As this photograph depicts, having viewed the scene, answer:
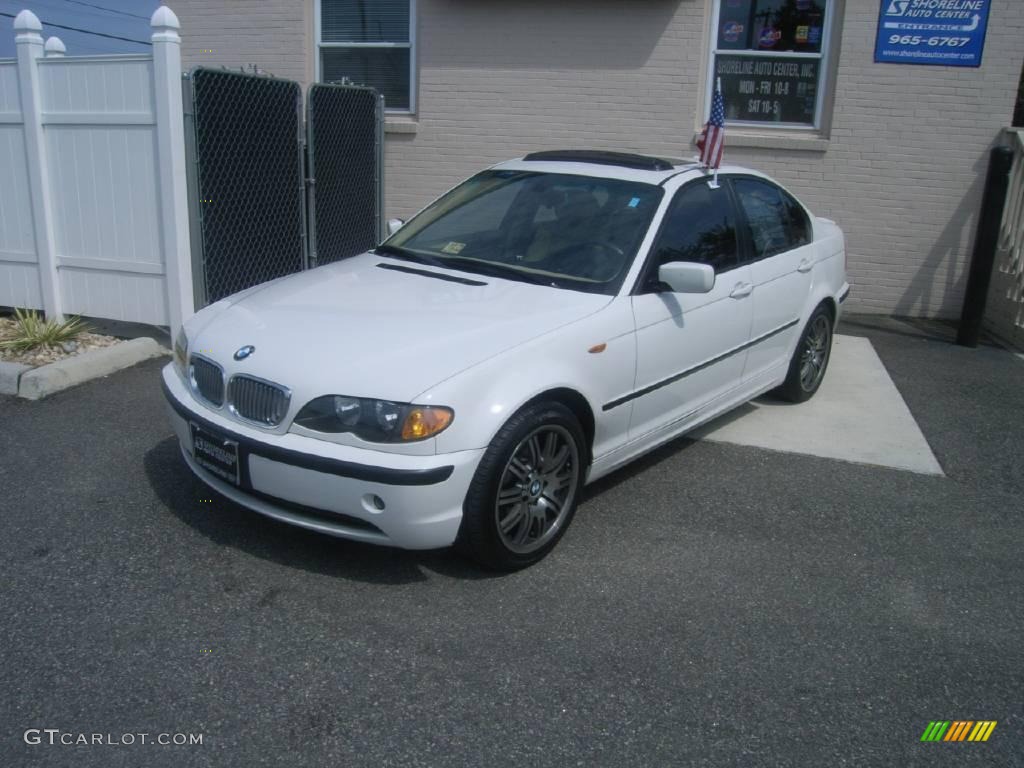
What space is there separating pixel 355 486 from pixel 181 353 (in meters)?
1.36

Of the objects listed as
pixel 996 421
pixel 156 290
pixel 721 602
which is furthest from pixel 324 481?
pixel 996 421

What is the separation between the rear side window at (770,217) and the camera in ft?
18.0

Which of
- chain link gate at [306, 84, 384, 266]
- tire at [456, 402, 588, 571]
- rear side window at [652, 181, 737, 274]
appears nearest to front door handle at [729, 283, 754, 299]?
rear side window at [652, 181, 737, 274]

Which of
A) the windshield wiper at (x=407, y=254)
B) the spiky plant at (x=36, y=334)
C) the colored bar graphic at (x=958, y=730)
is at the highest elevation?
the windshield wiper at (x=407, y=254)

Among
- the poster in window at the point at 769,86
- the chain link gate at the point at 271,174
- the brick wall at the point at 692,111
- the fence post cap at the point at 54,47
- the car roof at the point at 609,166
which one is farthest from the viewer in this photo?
the poster in window at the point at 769,86

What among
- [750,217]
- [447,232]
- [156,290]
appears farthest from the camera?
[156,290]

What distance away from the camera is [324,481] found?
3.49 meters

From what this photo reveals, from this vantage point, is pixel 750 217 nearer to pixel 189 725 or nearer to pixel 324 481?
pixel 324 481

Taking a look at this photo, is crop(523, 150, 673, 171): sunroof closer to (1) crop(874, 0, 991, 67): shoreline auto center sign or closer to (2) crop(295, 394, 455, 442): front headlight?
(2) crop(295, 394, 455, 442): front headlight

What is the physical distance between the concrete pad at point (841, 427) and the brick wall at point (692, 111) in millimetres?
2586

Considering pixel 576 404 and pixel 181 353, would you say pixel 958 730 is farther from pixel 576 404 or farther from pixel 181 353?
pixel 181 353

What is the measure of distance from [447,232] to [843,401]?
3126 mm

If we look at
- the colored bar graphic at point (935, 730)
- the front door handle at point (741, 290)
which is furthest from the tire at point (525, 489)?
Result: the colored bar graphic at point (935, 730)

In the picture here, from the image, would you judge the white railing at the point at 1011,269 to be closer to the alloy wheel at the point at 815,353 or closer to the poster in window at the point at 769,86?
the poster in window at the point at 769,86
